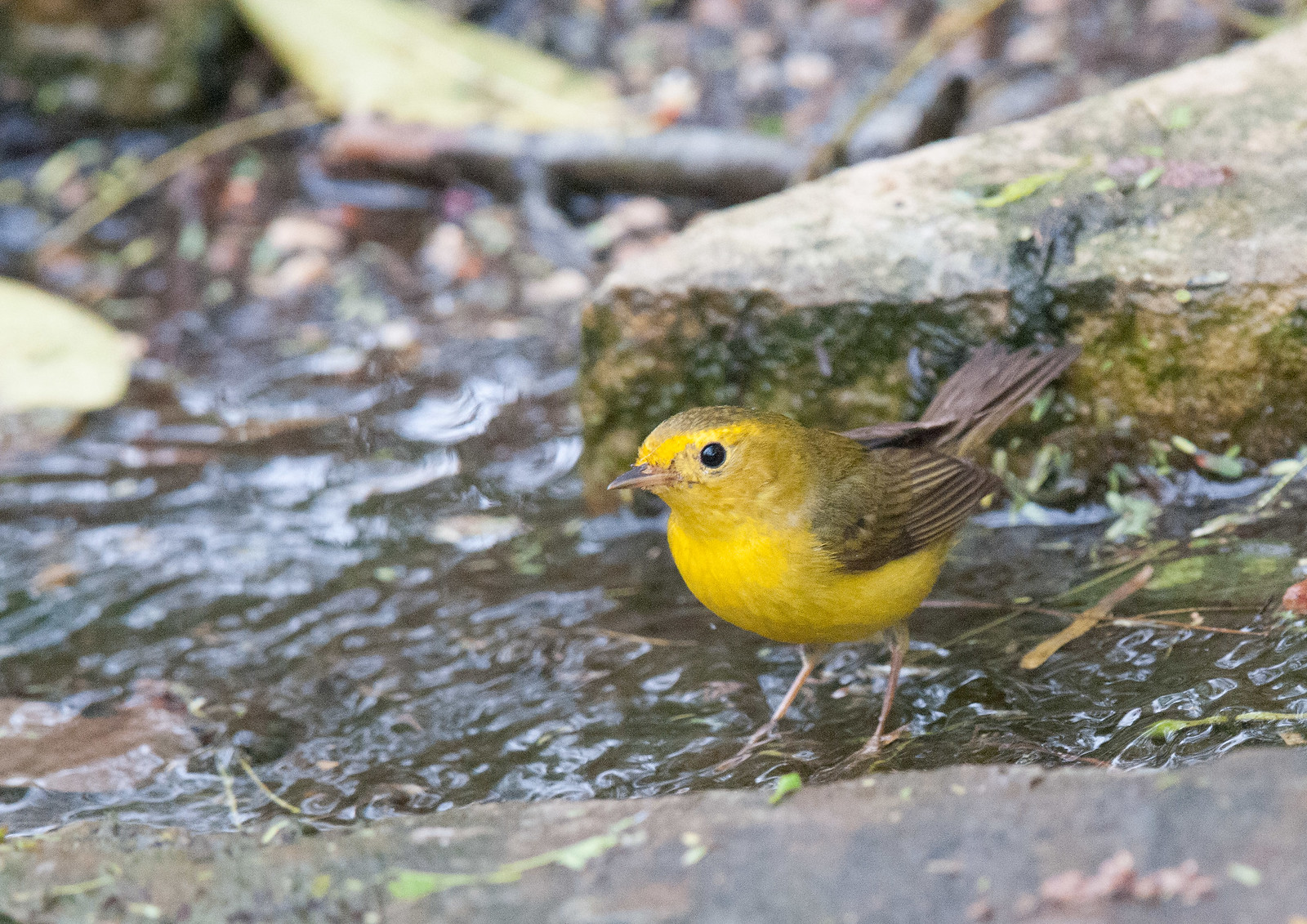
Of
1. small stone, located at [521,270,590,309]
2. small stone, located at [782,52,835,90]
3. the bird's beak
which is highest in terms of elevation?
small stone, located at [782,52,835,90]

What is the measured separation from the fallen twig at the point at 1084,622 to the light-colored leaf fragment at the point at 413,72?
5299 mm

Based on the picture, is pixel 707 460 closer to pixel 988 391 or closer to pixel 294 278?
pixel 988 391

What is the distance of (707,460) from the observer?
3.29m

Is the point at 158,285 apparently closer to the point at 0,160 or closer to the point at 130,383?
→ the point at 130,383

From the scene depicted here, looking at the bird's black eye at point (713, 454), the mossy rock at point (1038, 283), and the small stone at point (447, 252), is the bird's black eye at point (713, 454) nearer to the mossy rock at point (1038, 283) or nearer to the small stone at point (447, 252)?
the mossy rock at point (1038, 283)

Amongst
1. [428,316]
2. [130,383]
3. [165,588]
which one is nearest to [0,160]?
[130,383]

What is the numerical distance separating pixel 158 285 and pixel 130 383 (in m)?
1.28

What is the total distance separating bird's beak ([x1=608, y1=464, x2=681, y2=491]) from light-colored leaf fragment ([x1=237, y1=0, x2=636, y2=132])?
5199 mm

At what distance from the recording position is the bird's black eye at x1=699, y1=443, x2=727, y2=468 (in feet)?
10.8

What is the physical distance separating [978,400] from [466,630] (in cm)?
197

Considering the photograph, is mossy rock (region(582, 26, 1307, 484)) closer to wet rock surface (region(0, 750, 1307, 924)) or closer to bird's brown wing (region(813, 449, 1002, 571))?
bird's brown wing (region(813, 449, 1002, 571))

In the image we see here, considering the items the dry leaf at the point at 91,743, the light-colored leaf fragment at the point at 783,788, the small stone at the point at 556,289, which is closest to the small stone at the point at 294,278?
the small stone at the point at 556,289

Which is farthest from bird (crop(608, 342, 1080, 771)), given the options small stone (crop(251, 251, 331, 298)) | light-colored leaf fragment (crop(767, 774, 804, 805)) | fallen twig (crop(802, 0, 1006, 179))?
small stone (crop(251, 251, 331, 298))

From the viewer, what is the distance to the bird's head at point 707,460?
129 inches
